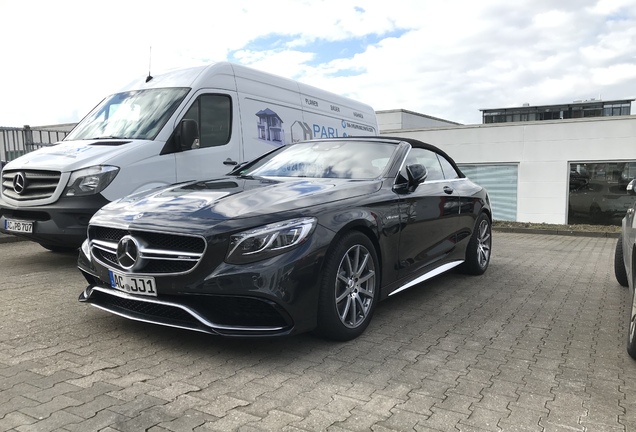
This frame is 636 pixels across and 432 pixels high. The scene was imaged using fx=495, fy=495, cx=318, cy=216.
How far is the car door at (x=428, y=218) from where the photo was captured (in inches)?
170

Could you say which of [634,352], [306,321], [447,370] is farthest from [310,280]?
[634,352]

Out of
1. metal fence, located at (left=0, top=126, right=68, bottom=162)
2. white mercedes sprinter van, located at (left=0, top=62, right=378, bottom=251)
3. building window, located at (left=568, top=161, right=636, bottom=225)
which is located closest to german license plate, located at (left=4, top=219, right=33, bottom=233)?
white mercedes sprinter van, located at (left=0, top=62, right=378, bottom=251)

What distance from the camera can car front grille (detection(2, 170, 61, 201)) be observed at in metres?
5.52

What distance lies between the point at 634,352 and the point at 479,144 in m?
13.5

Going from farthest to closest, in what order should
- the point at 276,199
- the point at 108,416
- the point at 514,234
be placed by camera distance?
1. the point at 514,234
2. the point at 276,199
3. the point at 108,416

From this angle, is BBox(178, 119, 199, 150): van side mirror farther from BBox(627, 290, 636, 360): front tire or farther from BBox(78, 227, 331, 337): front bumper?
BBox(627, 290, 636, 360): front tire

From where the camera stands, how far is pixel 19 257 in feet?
22.4

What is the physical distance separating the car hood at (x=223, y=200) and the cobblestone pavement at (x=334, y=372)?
0.88m

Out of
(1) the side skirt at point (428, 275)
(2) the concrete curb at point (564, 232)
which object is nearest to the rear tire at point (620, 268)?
(1) the side skirt at point (428, 275)

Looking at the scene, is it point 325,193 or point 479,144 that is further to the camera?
point 479,144

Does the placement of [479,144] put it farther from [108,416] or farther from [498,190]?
[108,416]

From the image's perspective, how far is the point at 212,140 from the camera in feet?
22.5

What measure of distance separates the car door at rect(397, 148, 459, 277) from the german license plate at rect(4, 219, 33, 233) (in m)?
4.19

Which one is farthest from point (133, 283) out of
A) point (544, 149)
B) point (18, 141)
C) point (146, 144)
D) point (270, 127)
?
point (544, 149)
